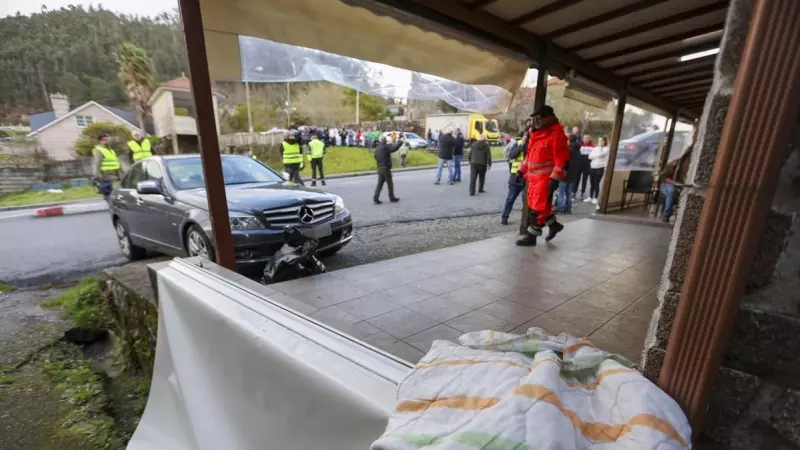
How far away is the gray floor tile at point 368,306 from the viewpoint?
3.02 m

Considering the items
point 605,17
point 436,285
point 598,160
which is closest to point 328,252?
point 436,285

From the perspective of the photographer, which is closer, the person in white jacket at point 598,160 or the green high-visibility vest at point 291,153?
the person in white jacket at point 598,160

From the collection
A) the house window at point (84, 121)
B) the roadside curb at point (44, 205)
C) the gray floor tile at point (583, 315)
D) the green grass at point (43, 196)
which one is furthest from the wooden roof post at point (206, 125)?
the house window at point (84, 121)

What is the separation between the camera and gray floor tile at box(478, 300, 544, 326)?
289cm

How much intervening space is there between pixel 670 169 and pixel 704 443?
842 centimetres

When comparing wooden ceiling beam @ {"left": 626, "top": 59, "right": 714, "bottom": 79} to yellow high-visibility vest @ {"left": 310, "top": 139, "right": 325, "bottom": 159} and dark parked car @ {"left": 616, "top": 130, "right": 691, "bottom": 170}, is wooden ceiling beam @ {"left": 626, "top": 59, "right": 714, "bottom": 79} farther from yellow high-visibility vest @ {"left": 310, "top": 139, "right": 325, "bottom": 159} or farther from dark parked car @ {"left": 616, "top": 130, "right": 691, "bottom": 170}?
yellow high-visibility vest @ {"left": 310, "top": 139, "right": 325, "bottom": 159}

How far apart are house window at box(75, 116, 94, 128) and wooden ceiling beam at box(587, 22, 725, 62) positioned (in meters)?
23.0

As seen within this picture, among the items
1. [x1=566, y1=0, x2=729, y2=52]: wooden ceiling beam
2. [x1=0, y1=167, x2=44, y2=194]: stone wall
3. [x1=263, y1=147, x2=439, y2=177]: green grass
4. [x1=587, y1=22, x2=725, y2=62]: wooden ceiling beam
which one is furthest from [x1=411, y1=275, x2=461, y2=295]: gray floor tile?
[x1=0, y1=167, x2=44, y2=194]: stone wall

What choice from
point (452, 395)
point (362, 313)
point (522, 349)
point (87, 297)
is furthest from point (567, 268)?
point (87, 297)

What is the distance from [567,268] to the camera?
4125 millimetres

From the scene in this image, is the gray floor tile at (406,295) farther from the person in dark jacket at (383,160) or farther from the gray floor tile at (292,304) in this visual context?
the person in dark jacket at (383,160)

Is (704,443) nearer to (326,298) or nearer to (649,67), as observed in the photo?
(326,298)

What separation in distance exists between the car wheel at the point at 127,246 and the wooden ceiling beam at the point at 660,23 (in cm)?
737

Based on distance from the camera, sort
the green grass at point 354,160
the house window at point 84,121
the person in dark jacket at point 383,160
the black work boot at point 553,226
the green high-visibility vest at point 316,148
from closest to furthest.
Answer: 1. the black work boot at point 553,226
2. the person in dark jacket at point 383,160
3. the green high-visibility vest at point 316,148
4. the house window at point 84,121
5. the green grass at point 354,160
